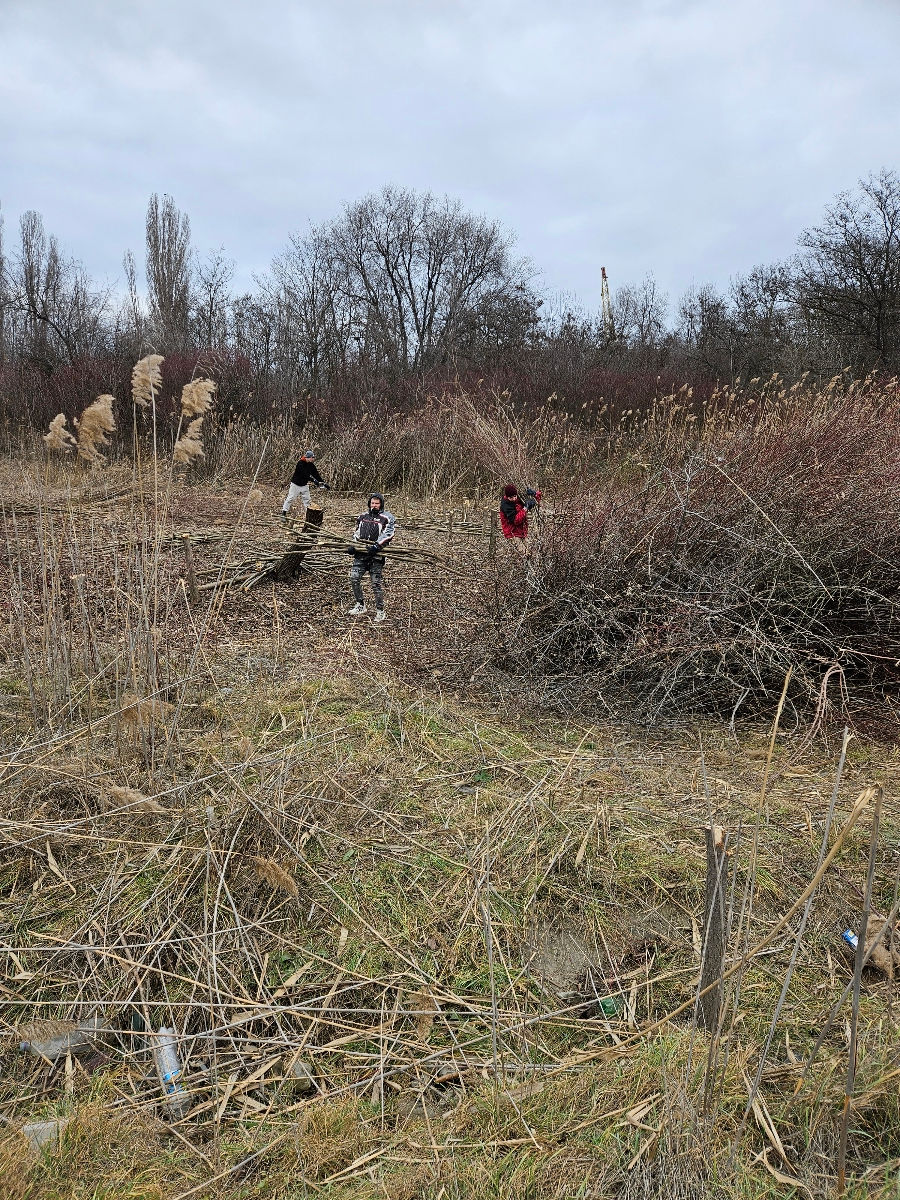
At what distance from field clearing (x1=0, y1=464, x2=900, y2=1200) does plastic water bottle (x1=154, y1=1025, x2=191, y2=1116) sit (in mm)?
39

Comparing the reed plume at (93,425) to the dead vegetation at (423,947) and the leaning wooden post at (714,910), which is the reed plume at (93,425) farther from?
the leaning wooden post at (714,910)

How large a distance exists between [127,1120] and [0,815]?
4.91 ft

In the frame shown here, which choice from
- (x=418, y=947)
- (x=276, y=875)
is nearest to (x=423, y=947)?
(x=418, y=947)

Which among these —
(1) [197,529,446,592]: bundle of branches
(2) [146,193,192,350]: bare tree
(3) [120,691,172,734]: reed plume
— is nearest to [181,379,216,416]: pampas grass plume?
(3) [120,691,172,734]: reed plume

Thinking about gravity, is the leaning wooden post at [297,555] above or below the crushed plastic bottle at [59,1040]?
above

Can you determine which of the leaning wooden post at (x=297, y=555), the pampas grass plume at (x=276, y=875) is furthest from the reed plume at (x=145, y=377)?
the leaning wooden post at (x=297, y=555)

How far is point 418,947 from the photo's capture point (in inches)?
105

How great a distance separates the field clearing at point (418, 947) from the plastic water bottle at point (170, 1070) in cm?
4

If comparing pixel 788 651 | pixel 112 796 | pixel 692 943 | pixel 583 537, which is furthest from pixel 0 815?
pixel 788 651

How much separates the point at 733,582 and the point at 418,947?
3.15 metres

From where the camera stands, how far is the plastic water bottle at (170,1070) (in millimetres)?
2107

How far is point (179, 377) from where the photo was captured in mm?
15922

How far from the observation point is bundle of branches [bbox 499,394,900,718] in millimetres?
4562

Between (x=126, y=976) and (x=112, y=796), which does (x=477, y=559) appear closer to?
(x=112, y=796)
